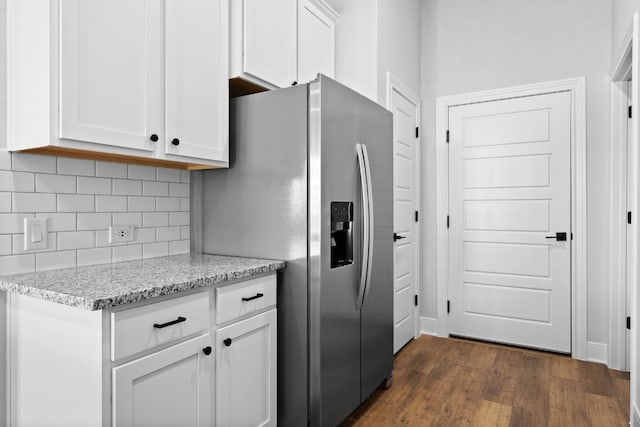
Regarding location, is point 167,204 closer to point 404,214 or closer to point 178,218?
point 178,218

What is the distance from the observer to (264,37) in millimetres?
2152

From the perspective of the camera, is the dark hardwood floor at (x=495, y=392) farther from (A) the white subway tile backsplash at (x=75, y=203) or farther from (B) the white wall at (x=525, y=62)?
(A) the white subway tile backsplash at (x=75, y=203)

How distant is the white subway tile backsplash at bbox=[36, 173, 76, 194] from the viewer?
5.20 feet

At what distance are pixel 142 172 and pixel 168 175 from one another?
0.50 ft

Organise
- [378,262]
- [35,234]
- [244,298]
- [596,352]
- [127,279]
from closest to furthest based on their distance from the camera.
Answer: [127,279], [35,234], [244,298], [378,262], [596,352]

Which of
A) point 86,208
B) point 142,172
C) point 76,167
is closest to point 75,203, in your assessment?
point 86,208

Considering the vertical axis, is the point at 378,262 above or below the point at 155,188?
below

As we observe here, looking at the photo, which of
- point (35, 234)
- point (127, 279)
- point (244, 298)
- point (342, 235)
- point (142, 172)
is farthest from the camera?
point (342, 235)

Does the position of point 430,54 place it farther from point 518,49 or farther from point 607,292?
point 607,292

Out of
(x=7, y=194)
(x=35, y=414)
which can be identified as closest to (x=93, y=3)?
(x=7, y=194)

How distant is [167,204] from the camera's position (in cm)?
211

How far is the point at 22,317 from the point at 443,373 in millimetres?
2539

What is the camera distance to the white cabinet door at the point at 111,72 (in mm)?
1355

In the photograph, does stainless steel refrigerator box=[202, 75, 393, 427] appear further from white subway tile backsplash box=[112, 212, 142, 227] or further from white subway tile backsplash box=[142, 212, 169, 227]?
white subway tile backsplash box=[112, 212, 142, 227]
